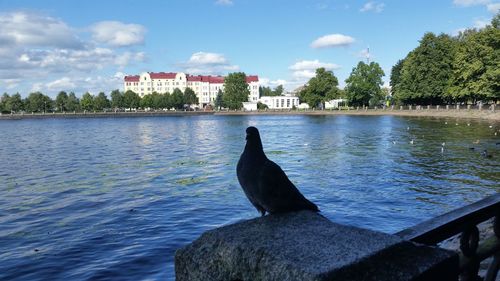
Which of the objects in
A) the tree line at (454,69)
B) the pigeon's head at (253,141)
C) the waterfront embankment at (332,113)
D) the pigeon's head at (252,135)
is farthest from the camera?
the tree line at (454,69)

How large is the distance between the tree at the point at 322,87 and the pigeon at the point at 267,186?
14986 cm

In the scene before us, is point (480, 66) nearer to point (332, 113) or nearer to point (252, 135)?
point (332, 113)

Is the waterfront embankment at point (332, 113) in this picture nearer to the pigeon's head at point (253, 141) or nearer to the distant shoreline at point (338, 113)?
the distant shoreline at point (338, 113)

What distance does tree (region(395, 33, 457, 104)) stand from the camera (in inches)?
3775

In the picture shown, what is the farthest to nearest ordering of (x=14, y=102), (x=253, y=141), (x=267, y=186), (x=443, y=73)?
(x=14, y=102) < (x=443, y=73) < (x=253, y=141) < (x=267, y=186)

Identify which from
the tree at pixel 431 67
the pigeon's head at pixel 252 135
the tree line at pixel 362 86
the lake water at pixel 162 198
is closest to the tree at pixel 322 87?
the tree line at pixel 362 86

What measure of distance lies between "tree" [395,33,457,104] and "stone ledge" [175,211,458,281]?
103 meters

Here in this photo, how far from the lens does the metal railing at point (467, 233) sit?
2.69 m

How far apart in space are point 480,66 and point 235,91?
412 ft

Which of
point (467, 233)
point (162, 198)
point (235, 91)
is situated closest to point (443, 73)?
point (162, 198)

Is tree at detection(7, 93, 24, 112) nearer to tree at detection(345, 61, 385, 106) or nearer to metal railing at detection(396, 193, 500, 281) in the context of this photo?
tree at detection(345, 61, 385, 106)

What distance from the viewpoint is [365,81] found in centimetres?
13025

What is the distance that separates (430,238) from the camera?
8.82ft

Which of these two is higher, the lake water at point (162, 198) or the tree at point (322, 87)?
the tree at point (322, 87)
